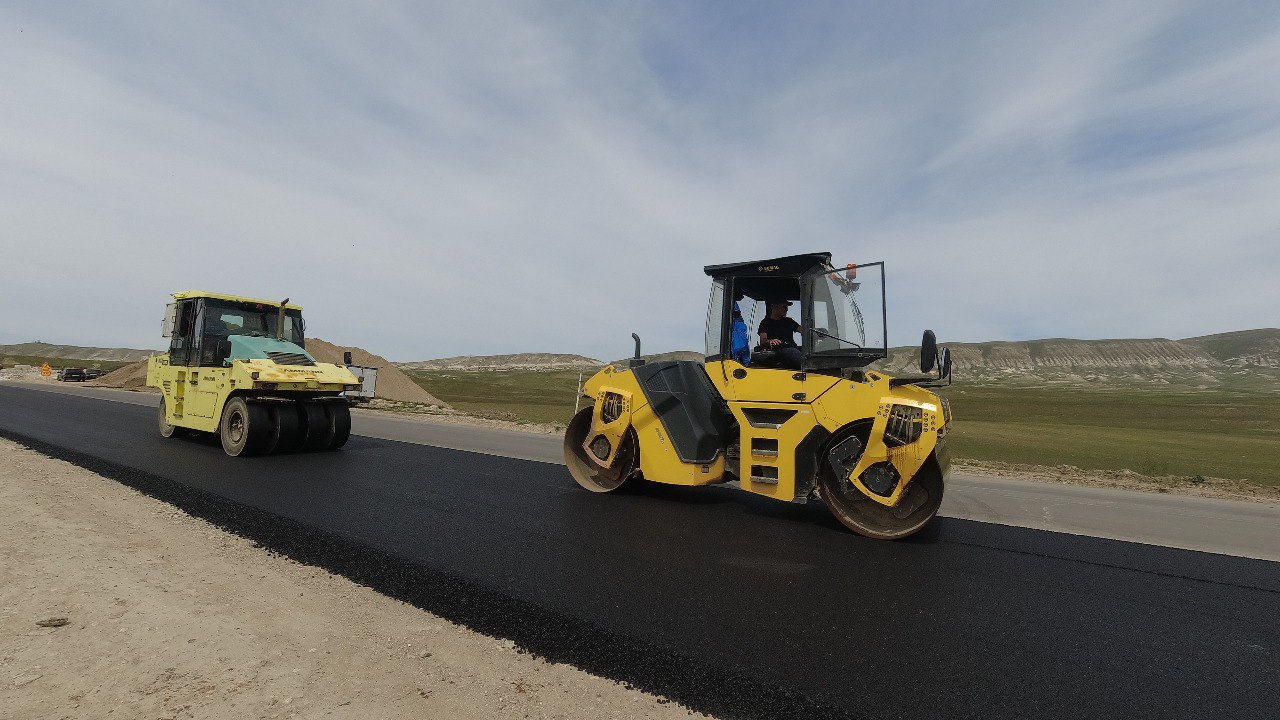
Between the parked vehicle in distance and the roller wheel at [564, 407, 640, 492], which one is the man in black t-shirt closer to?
the roller wheel at [564, 407, 640, 492]

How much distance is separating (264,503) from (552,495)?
2932 mm

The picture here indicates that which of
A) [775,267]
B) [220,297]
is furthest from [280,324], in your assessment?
[775,267]

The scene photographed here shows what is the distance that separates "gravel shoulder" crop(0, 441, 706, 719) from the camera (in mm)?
2611

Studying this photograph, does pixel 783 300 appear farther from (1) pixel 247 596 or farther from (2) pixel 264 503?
(2) pixel 264 503

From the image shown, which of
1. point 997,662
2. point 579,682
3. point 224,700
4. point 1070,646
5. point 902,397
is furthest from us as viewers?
point 902,397

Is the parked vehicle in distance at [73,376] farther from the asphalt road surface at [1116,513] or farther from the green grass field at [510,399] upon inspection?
the asphalt road surface at [1116,513]

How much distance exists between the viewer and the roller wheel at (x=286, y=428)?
32.3 ft

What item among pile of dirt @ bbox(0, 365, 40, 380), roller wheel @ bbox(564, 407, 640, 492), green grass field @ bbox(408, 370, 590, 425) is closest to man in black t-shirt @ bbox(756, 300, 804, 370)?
roller wheel @ bbox(564, 407, 640, 492)

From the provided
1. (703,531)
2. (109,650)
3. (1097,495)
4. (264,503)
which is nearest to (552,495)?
(703,531)

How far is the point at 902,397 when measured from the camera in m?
5.41

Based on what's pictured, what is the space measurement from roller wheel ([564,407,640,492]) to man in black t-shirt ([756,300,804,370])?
6.22 feet

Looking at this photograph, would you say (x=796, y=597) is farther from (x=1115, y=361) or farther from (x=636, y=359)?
(x=1115, y=361)

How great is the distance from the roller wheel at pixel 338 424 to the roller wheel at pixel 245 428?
0.92 m

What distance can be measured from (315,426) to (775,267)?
26.4 feet
